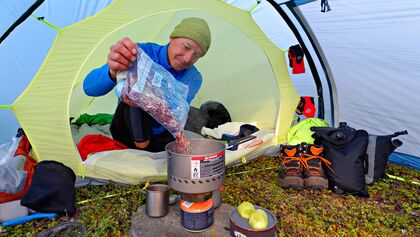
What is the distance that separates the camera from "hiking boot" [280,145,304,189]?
5.92 ft

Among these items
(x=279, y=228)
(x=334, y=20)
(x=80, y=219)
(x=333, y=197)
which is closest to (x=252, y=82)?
(x=334, y=20)

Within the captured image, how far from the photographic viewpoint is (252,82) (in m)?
2.59

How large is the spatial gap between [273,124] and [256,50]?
581 mm

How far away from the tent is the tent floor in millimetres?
454

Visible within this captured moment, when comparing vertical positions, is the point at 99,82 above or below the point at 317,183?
above

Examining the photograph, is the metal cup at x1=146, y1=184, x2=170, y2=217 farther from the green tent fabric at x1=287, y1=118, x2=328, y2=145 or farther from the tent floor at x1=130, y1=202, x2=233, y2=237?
the green tent fabric at x1=287, y1=118, x2=328, y2=145

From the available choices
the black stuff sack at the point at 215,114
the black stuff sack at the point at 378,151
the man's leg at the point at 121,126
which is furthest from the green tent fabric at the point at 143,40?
the black stuff sack at the point at 378,151

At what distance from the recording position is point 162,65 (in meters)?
1.92

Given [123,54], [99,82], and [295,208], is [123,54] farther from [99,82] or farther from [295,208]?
[295,208]

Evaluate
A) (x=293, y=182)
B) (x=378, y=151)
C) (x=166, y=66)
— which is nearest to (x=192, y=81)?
(x=166, y=66)

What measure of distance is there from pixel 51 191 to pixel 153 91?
2.20 feet

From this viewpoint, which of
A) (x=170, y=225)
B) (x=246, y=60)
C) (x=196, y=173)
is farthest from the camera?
(x=246, y=60)

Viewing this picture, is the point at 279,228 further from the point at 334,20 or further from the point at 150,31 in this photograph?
the point at 150,31

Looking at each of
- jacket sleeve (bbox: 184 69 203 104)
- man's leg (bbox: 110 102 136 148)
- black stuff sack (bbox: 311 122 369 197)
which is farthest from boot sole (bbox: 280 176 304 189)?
man's leg (bbox: 110 102 136 148)
